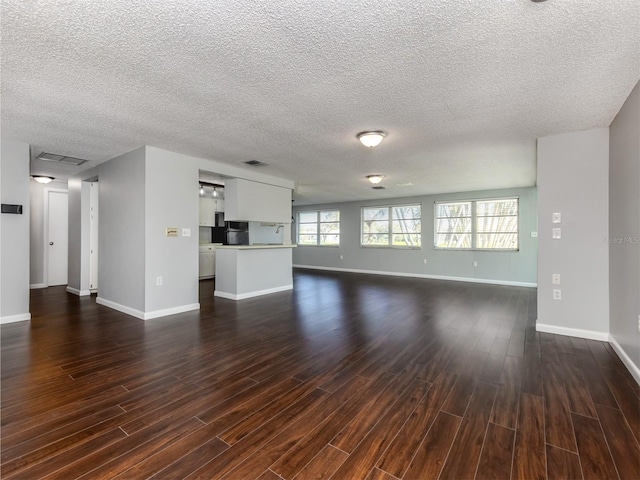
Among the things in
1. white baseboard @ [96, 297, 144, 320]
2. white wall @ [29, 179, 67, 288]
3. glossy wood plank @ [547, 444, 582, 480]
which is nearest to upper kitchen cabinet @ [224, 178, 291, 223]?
white baseboard @ [96, 297, 144, 320]

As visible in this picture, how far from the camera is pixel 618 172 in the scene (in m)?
2.93

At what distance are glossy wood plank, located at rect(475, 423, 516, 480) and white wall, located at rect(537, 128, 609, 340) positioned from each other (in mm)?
2480

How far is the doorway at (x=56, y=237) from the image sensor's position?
6660mm

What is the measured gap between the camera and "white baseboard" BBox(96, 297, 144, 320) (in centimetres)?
425

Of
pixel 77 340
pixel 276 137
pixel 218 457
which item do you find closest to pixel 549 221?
pixel 276 137

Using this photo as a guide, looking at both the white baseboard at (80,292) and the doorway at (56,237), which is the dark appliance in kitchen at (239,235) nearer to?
the white baseboard at (80,292)

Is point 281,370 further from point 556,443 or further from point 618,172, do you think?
point 618,172

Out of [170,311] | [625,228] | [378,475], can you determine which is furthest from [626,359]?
[170,311]

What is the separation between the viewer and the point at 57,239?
677 cm

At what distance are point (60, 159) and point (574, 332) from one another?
7.45 meters

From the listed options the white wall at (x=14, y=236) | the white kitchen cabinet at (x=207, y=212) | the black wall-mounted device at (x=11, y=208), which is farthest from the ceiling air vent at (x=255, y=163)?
the white kitchen cabinet at (x=207, y=212)

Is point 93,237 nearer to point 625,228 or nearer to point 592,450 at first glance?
point 592,450

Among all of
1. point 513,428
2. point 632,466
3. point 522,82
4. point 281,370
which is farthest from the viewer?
point 281,370

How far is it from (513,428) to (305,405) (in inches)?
49.9
